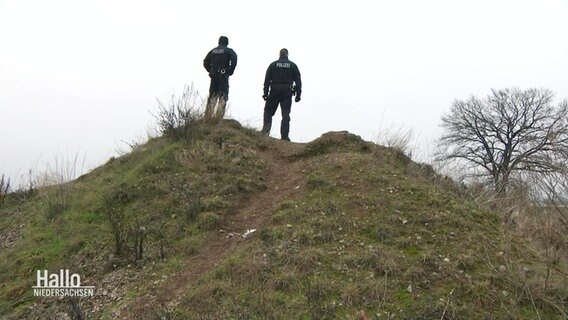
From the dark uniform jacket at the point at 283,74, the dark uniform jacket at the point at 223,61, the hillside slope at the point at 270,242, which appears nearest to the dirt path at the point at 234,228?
the hillside slope at the point at 270,242

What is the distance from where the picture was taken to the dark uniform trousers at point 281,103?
29.8ft

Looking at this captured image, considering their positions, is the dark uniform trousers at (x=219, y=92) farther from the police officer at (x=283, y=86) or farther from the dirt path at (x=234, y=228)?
the dirt path at (x=234, y=228)

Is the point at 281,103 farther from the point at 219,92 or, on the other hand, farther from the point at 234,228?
the point at 234,228

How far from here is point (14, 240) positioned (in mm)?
6484

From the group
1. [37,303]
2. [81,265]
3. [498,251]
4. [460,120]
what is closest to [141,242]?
[81,265]

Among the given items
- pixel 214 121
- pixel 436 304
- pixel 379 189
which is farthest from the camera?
pixel 214 121

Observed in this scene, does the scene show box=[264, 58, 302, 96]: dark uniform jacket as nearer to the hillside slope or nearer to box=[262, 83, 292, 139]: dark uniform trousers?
box=[262, 83, 292, 139]: dark uniform trousers


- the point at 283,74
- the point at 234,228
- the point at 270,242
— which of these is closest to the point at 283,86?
the point at 283,74

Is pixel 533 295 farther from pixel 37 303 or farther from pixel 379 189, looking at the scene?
pixel 37 303

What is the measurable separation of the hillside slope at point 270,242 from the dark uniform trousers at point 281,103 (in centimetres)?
123

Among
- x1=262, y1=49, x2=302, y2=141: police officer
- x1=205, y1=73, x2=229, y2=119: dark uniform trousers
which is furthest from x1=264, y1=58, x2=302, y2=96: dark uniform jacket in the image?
x1=205, y1=73, x2=229, y2=119: dark uniform trousers

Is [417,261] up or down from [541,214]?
down

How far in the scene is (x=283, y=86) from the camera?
9078 mm

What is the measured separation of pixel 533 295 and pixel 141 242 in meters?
3.84
